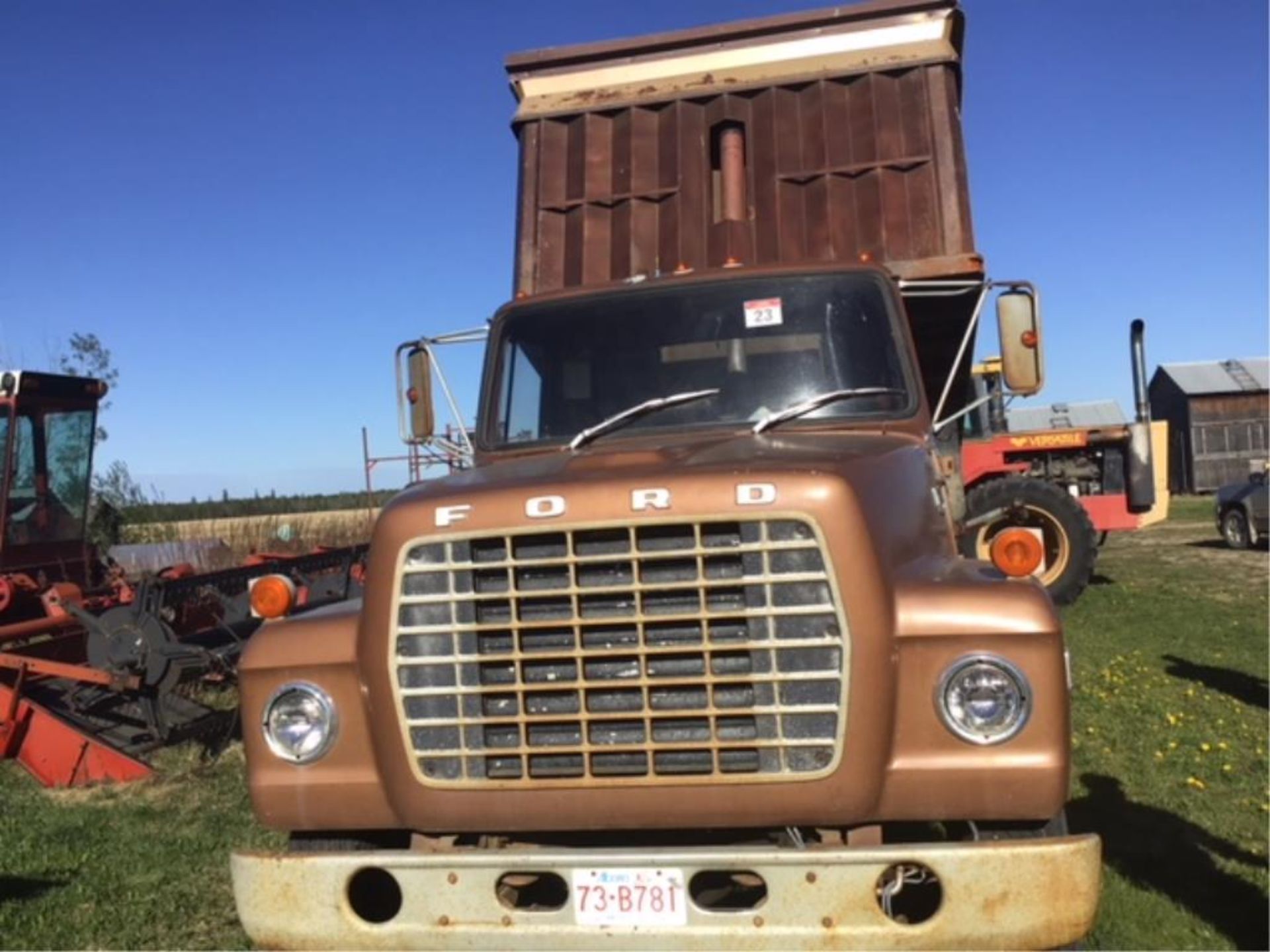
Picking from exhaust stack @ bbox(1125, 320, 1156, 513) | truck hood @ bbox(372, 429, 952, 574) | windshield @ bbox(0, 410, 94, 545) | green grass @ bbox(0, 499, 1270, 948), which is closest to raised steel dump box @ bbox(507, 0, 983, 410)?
green grass @ bbox(0, 499, 1270, 948)

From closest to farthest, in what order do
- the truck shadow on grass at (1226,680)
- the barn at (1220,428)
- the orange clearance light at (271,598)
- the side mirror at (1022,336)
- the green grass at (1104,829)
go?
1. the orange clearance light at (271,598)
2. the green grass at (1104,829)
3. the side mirror at (1022,336)
4. the truck shadow on grass at (1226,680)
5. the barn at (1220,428)

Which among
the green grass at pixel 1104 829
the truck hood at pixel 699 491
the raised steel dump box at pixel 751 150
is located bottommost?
the green grass at pixel 1104 829

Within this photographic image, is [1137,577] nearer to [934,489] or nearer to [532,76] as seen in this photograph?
[532,76]

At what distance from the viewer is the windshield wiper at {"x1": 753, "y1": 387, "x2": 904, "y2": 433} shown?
395 centimetres

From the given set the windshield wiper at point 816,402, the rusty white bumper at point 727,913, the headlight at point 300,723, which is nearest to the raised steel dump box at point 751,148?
the windshield wiper at point 816,402

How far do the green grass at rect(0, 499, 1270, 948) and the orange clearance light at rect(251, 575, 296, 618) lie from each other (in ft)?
4.99

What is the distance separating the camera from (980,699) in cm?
299

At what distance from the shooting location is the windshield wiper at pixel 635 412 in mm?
4023

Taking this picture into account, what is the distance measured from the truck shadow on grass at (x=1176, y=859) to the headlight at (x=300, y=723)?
3137 millimetres

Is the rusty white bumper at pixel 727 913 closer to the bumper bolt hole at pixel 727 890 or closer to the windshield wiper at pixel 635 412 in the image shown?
the bumper bolt hole at pixel 727 890

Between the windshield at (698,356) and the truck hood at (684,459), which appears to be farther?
the windshield at (698,356)

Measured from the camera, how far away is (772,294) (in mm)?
4543

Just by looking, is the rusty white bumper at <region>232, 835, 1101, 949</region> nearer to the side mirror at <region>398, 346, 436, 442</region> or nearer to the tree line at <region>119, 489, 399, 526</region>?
the side mirror at <region>398, 346, 436, 442</region>

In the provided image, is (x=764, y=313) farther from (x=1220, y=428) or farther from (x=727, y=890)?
(x=1220, y=428)
